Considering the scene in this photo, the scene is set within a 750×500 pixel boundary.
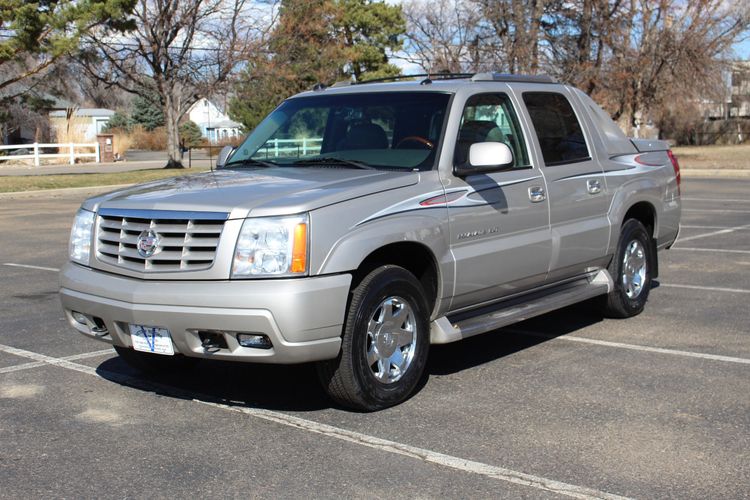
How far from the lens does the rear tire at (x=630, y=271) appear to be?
7797mm

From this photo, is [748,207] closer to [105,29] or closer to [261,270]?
[261,270]

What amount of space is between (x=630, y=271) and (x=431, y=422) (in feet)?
11.1

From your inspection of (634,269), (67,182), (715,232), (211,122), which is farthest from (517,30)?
(211,122)

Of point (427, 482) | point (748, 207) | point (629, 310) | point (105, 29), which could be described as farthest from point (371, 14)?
point (427, 482)

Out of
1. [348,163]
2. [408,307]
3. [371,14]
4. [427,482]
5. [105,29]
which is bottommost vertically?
[427,482]

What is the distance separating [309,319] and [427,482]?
1.09m

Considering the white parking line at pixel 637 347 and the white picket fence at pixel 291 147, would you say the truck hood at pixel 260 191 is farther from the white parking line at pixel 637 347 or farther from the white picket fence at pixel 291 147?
the white parking line at pixel 637 347

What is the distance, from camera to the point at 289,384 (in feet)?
20.2

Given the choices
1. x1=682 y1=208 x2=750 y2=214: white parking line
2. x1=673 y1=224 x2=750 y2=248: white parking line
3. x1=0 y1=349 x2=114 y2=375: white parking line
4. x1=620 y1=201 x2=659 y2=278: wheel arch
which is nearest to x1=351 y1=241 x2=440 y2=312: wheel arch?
x1=0 y1=349 x2=114 y2=375: white parking line

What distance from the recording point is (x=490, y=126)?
662cm

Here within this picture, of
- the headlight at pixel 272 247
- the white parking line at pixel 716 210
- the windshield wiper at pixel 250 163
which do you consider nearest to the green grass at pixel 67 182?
the white parking line at pixel 716 210

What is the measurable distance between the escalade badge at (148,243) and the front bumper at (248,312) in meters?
0.16

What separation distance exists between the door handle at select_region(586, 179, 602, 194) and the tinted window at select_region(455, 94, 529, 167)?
0.75 metres

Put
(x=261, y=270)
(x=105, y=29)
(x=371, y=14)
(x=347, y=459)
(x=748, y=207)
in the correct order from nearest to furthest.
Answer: (x=347, y=459)
(x=261, y=270)
(x=748, y=207)
(x=105, y=29)
(x=371, y=14)
